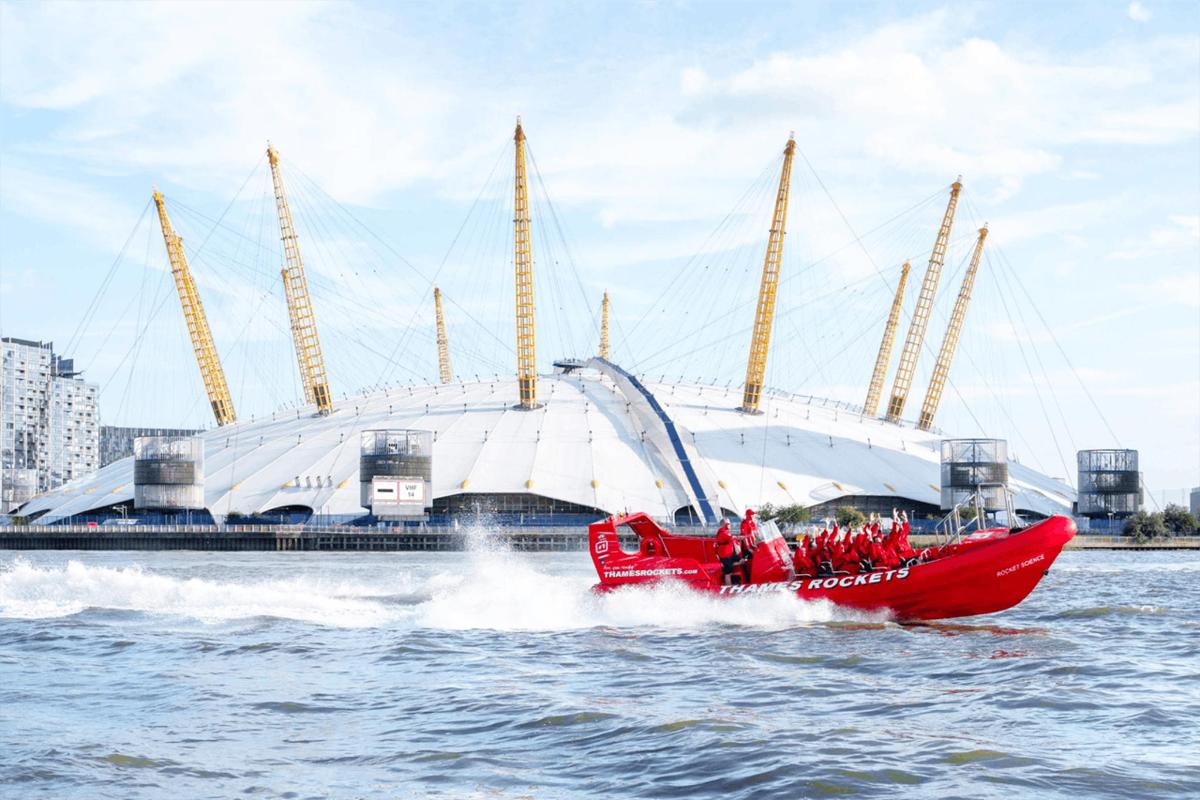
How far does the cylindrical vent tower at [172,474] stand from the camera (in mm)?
122250

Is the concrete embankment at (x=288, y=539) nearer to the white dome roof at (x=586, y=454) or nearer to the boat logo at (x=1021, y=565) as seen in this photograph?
the white dome roof at (x=586, y=454)

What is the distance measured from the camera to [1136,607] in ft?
142

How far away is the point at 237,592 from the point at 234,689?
17.8 metres

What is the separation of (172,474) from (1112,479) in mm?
90950

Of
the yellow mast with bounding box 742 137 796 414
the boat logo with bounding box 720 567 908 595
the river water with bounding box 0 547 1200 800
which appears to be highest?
the yellow mast with bounding box 742 137 796 414

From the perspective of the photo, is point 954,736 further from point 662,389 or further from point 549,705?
point 662,389

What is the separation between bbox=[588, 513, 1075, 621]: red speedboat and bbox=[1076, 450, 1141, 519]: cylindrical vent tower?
4217 inches

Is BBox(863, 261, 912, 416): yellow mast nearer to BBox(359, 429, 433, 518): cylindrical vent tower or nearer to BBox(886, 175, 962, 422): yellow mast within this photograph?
BBox(886, 175, 962, 422): yellow mast

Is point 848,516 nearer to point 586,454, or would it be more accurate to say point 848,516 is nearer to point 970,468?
point 970,468

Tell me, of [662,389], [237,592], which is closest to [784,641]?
[237,592]

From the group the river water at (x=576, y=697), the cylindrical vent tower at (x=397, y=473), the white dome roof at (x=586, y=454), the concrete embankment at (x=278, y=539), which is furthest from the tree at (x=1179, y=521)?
the river water at (x=576, y=697)

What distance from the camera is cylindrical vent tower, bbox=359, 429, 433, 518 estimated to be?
370 feet

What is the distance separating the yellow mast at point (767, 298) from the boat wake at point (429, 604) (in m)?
83.0

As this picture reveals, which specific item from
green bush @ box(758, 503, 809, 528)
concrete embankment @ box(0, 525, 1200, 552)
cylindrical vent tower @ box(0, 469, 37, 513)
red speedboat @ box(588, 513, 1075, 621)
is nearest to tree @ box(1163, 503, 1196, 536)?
concrete embankment @ box(0, 525, 1200, 552)
